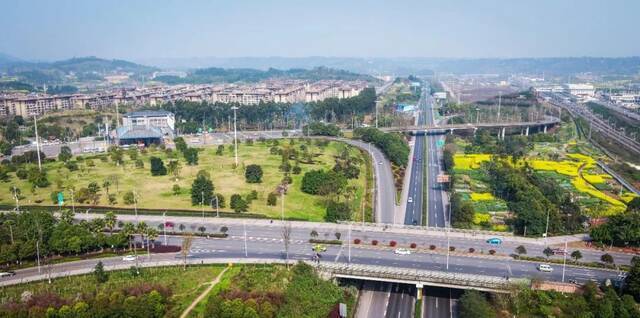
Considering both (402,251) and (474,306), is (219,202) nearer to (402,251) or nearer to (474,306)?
(402,251)

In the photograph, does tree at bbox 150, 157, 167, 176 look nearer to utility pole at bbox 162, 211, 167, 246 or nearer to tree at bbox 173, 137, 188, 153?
tree at bbox 173, 137, 188, 153

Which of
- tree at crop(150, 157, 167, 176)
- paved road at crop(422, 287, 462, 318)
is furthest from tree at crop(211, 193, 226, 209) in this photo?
paved road at crop(422, 287, 462, 318)

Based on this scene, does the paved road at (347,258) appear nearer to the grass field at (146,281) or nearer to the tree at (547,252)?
the tree at (547,252)

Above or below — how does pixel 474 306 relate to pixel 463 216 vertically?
below

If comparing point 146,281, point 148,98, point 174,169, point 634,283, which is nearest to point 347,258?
point 146,281

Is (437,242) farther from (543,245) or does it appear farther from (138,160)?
(138,160)

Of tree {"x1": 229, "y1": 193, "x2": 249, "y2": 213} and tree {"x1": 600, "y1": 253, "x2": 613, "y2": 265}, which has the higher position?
tree {"x1": 229, "y1": 193, "x2": 249, "y2": 213}

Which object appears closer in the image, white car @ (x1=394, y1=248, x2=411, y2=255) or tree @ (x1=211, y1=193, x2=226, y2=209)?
white car @ (x1=394, y1=248, x2=411, y2=255)

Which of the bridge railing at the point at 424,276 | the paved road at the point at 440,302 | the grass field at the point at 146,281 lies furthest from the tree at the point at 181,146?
the paved road at the point at 440,302
